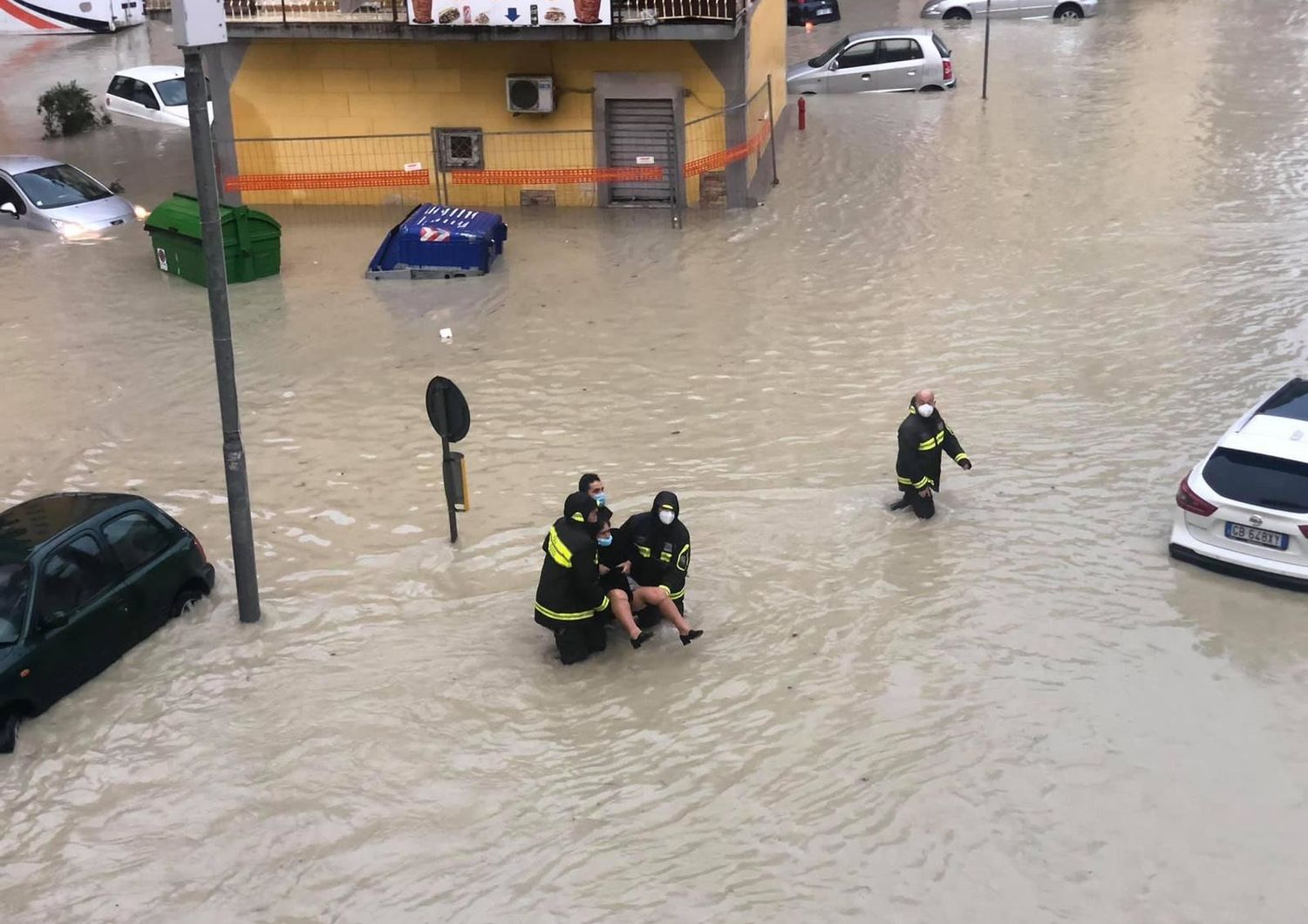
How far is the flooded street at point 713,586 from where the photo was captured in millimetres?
7945

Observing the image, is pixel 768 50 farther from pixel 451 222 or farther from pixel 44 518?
pixel 44 518

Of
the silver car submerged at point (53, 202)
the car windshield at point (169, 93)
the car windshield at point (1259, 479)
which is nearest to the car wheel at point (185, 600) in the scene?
the car windshield at point (1259, 479)

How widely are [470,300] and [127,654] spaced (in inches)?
323

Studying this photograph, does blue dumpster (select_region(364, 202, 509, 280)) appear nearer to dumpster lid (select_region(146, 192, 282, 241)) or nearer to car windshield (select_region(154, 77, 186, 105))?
dumpster lid (select_region(146, 192, 282, 241))

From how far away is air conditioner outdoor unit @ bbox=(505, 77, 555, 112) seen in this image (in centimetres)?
2034

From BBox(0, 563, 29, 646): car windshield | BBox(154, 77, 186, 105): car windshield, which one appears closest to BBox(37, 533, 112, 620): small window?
BBox(0, 563, 29, 646): car windshield

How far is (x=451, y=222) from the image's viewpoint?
59.8ft

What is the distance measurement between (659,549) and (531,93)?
12.3m

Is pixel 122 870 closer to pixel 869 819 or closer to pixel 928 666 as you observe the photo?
pixel 869 819

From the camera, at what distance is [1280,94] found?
2628cm

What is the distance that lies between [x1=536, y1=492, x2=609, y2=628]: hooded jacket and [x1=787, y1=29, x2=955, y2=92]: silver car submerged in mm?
20504

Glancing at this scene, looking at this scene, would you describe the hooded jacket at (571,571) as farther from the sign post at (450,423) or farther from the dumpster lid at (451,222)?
the dumpster lid at (451,222)

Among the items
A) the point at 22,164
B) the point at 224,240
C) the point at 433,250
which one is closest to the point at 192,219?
the point at 224,240

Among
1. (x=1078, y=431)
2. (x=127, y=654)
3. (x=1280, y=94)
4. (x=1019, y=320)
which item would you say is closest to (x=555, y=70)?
(x=1019, y=320)
